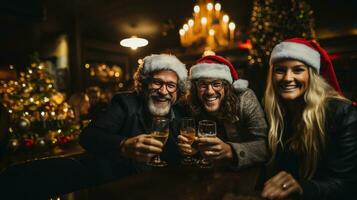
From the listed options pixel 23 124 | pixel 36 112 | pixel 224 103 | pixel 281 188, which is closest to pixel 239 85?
pixel 224 103

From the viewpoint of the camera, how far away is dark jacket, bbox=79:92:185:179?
89.8 inches

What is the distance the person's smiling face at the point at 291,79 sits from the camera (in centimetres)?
181

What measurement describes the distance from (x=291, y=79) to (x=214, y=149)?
2.31 ft

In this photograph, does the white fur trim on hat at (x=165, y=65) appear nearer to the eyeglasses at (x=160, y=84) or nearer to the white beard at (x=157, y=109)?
the eyeglasses at (x=160, y=84)

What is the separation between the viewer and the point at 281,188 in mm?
1294

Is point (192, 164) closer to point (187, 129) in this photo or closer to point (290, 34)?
point (187, 129)

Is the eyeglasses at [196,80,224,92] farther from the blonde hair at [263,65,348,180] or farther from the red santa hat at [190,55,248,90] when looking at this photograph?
the blonde hair at [263,65,348,180]

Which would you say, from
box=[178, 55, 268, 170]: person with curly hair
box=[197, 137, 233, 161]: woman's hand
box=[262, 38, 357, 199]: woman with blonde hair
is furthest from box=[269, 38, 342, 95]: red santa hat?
box=[197, 137, 233, 161]: woman's hand

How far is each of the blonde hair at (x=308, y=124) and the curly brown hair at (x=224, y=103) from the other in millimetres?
416

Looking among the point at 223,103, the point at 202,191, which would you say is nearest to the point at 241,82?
the point at 223,103

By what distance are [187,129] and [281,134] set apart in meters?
0.70

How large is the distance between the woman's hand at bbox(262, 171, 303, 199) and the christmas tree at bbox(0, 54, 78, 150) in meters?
3.04

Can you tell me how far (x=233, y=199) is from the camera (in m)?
1.22

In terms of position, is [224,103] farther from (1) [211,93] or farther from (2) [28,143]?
(2) [28,143]
